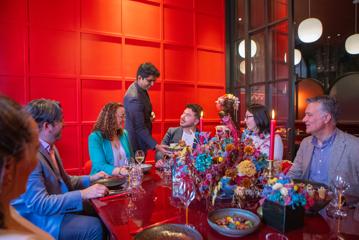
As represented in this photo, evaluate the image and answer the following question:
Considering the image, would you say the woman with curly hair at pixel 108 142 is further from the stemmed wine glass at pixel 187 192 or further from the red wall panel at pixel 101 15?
the red wall panel at pixel 101 15

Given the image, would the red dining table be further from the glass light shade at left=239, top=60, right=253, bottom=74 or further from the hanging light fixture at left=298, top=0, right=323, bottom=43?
the hanging light fixture at left=298, top=0, right=323, bottom=43

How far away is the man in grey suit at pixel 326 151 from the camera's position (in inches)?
64.2

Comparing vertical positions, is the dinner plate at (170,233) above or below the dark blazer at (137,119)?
below

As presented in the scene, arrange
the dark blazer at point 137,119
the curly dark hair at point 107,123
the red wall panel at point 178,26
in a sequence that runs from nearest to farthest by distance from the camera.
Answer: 1. the curly dark hair at point 107,123
2. the dark blazer at point 137,119
3. the red wall panel at point 178,26

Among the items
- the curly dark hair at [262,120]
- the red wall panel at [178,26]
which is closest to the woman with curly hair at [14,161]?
the curly dark hair at [262,120]

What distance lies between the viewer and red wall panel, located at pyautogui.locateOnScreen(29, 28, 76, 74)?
3.09 metres

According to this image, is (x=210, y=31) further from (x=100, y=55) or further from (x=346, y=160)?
(x=346, y=160)

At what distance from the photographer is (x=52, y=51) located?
125 inches

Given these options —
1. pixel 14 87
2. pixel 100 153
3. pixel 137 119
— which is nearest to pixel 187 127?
pixel 137 119

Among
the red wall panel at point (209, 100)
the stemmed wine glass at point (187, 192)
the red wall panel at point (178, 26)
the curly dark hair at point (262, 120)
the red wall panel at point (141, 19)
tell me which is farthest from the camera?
the red wall panel at point (209, 100)

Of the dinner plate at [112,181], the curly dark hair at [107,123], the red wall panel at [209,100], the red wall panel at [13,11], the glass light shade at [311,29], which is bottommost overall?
the dinner plate at [112,181]

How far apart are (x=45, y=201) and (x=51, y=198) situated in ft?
0.10

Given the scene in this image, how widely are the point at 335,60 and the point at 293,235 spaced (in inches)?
259

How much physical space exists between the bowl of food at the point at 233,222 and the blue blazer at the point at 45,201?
777mm
